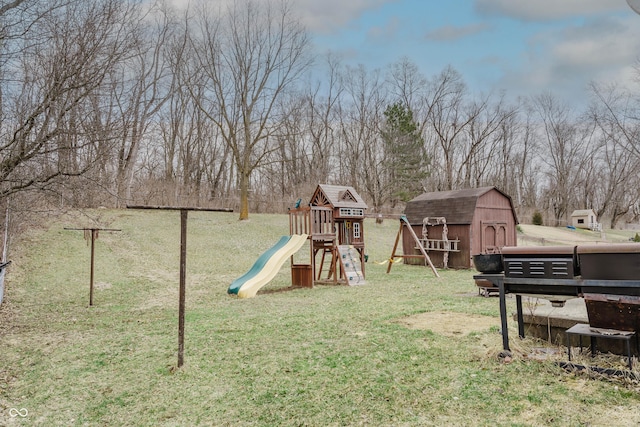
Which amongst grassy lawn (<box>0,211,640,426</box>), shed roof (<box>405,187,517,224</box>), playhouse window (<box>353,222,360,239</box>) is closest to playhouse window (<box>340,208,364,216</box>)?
playhouse window (<box>353,222,360,239</box>)

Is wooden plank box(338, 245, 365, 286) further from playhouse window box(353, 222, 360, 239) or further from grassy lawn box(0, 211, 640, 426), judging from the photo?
grassy lawn box(0, 211, 640, 426)

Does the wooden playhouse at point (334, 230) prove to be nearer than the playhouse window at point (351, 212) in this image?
Yes

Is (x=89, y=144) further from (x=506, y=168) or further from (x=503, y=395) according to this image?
(x=506, y=168)

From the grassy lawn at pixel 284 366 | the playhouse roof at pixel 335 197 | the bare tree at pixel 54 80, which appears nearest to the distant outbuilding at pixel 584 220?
the playhouse roof at pixel 335 197

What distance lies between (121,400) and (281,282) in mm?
9671

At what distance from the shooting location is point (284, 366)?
17.5 feet

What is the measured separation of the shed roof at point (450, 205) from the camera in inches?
712

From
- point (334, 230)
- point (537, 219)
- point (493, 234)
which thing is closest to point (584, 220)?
point (537, 219)

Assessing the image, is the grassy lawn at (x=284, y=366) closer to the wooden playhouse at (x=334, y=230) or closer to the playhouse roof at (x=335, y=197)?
the wooden playhouse at (x=334, y=230)

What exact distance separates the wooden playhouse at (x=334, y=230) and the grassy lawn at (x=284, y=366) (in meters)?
2.09

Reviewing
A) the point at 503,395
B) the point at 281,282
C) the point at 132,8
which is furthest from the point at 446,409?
the point at 281,282

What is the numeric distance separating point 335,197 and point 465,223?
6661 millimetres

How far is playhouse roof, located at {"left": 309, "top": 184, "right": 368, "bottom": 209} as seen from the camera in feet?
47.0

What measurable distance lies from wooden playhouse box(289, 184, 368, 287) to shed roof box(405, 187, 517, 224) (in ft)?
18.4
